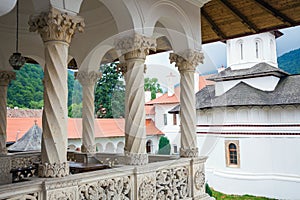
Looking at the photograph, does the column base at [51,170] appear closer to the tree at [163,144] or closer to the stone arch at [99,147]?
the stone arch at [99,147]

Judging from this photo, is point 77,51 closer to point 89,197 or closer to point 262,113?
point 89,197

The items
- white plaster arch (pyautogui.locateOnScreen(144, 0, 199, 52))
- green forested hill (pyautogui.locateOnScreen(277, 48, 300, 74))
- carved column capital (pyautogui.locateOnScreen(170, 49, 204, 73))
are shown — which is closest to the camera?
white plaster arch (pyautogui.locateOnScreen(144, 0, 199, 52))

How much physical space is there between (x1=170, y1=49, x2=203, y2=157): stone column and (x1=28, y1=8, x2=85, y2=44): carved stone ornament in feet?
8.84

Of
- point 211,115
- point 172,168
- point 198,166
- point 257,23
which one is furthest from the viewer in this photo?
point 211,115

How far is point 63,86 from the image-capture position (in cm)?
323

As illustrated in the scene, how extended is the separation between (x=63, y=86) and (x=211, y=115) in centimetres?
1511

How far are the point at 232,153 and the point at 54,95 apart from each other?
1546cm

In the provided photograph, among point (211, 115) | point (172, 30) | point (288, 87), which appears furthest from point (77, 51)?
point (288, 87)

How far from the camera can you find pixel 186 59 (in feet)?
18.0

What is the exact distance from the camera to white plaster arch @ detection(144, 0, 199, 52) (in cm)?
495

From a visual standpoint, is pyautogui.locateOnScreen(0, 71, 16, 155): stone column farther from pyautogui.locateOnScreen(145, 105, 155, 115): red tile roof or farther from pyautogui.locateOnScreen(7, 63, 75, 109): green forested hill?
pyautogui.locateOnScreen(7, 63, 75, 109): green forested hill

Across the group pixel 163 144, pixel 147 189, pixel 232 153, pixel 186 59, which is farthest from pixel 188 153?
pixel 163 144

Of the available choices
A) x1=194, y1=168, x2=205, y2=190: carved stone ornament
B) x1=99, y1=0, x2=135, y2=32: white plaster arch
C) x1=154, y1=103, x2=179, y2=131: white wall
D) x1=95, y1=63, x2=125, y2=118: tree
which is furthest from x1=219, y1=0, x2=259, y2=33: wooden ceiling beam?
x1=154, y1=103, x2=179, y2=131: white wall

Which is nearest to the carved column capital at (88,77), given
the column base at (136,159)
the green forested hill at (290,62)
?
the column base at (136,159)
